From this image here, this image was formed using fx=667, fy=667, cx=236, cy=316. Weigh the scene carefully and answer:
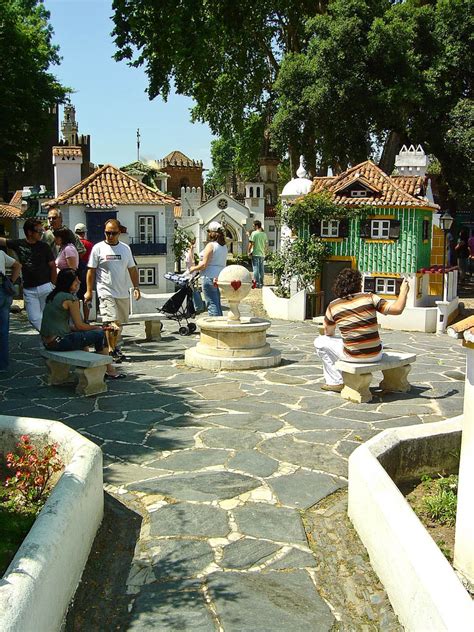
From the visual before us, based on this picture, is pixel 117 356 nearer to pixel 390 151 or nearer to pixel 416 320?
pixel 416 320

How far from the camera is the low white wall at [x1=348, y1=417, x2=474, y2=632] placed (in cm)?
304

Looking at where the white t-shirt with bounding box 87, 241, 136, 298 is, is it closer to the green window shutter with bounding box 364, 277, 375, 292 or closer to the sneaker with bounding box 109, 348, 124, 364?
the sneaker with bounding box 109, 348, 124, 364

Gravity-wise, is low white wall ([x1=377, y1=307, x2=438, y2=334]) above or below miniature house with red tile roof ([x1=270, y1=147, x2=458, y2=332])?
below

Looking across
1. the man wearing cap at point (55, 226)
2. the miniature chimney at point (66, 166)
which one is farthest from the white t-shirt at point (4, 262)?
the miniature chimney at point (66, 166)

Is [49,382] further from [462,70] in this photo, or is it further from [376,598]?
[462,70]

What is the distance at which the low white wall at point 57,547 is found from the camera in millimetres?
2934

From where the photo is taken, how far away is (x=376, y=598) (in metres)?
3.88

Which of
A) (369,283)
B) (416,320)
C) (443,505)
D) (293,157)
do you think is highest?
(293,157)

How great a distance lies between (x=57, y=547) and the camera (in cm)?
351

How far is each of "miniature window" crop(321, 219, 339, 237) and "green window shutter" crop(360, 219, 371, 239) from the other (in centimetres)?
64

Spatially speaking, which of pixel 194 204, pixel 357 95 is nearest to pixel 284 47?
pixel 357 95

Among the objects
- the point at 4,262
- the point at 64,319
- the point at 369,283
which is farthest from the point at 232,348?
the point at 369,283

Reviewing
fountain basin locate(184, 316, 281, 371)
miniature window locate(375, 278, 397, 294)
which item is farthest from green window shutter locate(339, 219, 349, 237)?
fountain basin locate(184, 316, 281, 371)

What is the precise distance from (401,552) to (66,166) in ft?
66.1
